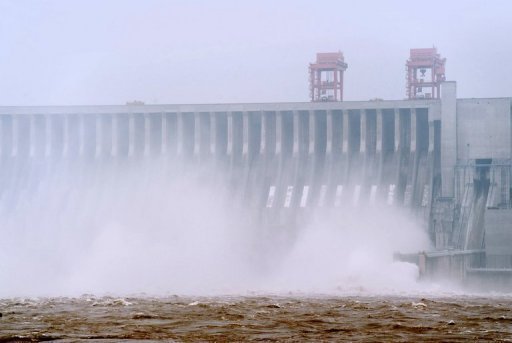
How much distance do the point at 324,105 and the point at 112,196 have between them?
42.2ft

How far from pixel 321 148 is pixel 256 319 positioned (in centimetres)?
3295

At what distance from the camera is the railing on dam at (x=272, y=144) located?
61.6 m

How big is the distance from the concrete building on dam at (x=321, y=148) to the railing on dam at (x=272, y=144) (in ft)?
0.19

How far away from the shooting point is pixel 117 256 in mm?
56719

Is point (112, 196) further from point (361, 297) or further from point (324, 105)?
point (361, 297)

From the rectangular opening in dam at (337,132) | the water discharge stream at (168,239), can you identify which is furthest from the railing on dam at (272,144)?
the water discharge stream at (168,239)

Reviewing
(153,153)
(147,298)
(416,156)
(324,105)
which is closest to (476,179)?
(416,156)

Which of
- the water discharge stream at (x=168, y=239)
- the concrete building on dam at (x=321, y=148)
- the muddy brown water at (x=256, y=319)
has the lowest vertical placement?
the muddy brown water at (x=256, y=319)

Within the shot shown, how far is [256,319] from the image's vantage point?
31.7 meters

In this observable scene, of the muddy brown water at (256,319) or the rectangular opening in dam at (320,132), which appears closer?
the muddy brown water at (256,319)

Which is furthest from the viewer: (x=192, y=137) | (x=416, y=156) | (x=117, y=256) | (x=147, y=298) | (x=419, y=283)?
(x=192, y=137)

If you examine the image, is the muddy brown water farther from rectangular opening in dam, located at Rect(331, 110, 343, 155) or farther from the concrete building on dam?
rectangular opening in dam, located at Rect(331, 110, 343, 155)

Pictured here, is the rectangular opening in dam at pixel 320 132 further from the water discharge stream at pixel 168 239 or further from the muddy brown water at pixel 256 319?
the muddy brown water at pixel 256 319

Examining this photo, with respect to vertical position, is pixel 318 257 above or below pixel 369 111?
below
